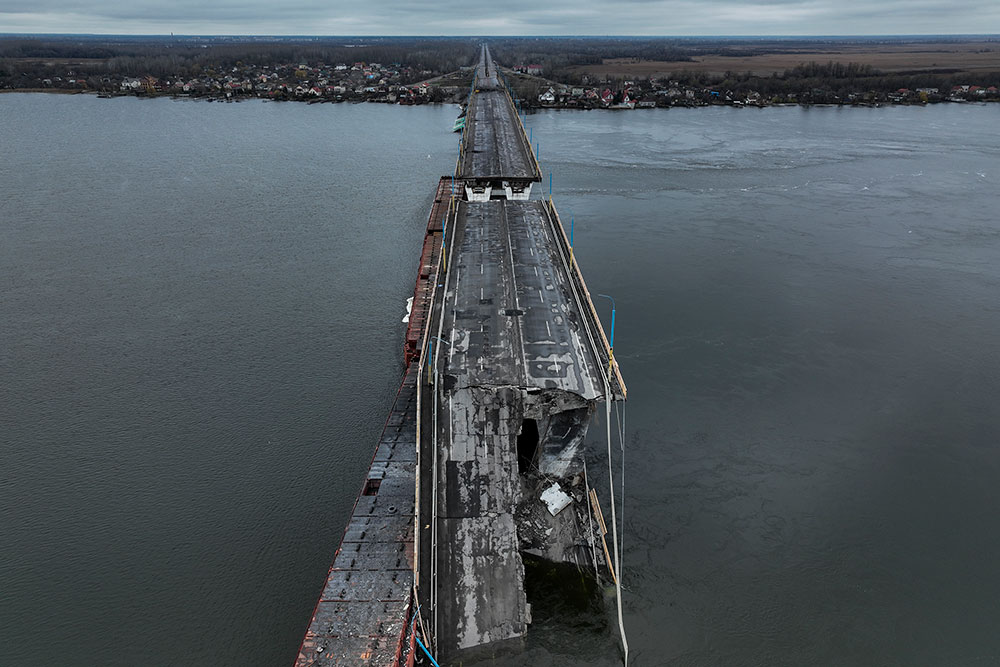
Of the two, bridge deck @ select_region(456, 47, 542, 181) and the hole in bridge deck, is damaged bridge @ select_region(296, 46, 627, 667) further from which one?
bridge deck @ select_region(456, 47, 542, 181)

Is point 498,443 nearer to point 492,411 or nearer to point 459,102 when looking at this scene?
point 492,411

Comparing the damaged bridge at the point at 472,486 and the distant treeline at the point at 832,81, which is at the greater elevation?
the distant treeline at the point at 832,81

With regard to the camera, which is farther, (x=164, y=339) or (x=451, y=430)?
(x=164, y=339)

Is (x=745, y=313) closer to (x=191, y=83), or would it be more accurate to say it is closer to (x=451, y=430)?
(x=451, y=430)

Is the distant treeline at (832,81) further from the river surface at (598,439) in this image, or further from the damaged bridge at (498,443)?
the damaged bridge at (498,443)

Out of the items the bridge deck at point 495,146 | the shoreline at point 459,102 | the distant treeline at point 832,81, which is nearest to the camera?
the bridge deck at point 495,146

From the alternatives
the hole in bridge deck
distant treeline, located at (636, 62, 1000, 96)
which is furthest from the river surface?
distant treeline, located at (636, 62, 1000, 96)

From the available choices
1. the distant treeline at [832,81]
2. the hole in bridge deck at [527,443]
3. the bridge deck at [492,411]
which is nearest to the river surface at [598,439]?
the bridge deck at [492,411]

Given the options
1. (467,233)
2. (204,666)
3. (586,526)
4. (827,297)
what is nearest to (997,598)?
(586,526)
